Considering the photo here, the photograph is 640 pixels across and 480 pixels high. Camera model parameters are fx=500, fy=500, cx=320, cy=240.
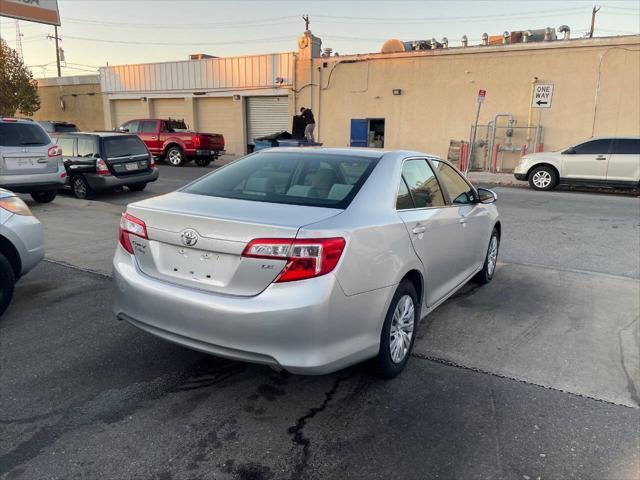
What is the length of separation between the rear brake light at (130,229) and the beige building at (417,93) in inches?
698

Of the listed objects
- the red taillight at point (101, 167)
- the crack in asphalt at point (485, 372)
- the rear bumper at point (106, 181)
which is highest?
the red taillight at point (101, 167)

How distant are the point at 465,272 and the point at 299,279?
256 cm

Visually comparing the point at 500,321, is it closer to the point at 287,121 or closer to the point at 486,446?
the point at 486,446

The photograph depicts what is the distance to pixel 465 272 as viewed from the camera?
4746 mm

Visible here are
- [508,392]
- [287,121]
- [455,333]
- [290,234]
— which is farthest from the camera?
[287,121]

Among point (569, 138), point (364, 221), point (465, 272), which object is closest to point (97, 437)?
point (364, 221)

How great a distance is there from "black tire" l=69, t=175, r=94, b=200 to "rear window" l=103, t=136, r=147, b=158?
0.83m

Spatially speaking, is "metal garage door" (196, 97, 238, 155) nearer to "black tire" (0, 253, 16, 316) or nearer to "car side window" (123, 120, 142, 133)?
"car side window" (123, 120, 142, 133)

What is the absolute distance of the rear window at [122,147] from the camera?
11367 millimetres

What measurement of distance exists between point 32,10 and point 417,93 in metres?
17.0

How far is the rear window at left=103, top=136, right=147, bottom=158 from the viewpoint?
1137cm

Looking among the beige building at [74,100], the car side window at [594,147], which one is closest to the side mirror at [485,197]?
the car side window at [594,147]

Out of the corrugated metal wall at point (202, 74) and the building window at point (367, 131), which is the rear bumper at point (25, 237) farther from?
the corrugated metal wall at point (202, 74)

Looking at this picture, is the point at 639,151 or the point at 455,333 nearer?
the point at 455,333
